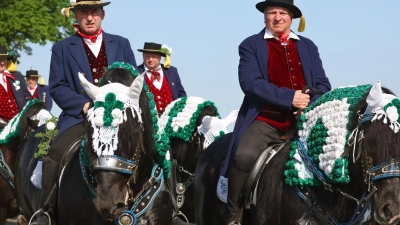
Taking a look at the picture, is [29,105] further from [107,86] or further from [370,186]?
[370,186]

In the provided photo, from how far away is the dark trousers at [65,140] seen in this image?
8.79m

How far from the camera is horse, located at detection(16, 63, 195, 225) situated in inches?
280

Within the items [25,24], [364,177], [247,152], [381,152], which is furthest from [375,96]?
[25,24]

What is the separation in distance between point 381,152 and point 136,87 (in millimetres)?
2187

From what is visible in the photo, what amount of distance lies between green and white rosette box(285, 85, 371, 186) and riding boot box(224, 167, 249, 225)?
31.9 inches

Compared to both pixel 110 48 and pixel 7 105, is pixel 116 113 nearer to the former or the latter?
pixel 110 48

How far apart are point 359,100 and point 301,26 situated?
1935mm

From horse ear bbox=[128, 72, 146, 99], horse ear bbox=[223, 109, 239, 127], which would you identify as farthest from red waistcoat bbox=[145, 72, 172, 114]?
horse ear bbox=[128, 72, 146, 99]

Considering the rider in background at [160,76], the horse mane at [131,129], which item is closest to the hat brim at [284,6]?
the horse mane at [131,129]

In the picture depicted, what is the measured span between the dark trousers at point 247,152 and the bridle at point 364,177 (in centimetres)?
69

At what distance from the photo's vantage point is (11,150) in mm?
13320

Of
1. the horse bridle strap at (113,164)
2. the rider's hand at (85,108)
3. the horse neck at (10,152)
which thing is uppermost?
the rider's hand at (85,108)

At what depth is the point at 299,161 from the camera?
295 inches

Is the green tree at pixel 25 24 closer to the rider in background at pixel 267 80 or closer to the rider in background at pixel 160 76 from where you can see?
the rider in background at pixel 160 76
